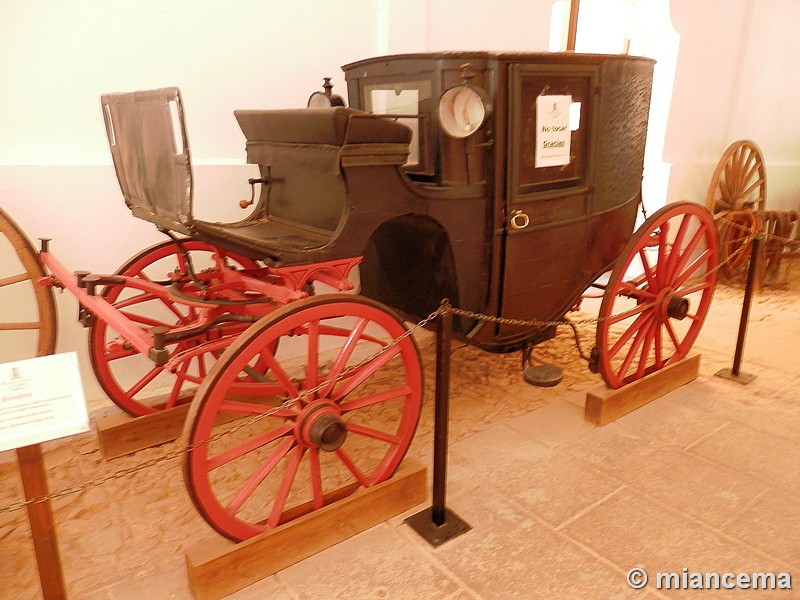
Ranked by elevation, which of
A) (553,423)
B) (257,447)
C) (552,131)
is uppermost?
(552,131)

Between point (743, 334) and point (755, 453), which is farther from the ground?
point (743, 334)

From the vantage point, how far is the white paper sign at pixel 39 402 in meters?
1.55

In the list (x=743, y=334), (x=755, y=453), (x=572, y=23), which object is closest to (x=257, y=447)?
(x=755, y=453)

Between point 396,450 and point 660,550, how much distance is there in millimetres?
1026

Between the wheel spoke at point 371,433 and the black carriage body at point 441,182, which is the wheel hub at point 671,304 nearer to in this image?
the black carriage body at point 441,182

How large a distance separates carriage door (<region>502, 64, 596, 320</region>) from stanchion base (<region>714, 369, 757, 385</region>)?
1382 millimetres

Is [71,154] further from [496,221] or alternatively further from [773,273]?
[773,273]

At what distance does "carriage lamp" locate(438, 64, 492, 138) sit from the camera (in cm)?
239

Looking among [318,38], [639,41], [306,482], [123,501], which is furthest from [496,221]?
[639,41]

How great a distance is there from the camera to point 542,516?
2430 millimetres

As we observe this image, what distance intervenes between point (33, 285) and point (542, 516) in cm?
228

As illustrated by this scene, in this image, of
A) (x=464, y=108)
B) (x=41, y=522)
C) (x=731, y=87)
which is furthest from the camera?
(x=731, y=87)

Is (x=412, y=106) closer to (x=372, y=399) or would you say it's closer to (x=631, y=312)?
(x=372, y=399)

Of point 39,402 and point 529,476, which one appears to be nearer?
point 39,402
